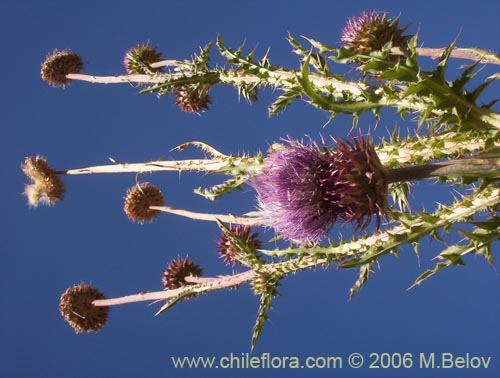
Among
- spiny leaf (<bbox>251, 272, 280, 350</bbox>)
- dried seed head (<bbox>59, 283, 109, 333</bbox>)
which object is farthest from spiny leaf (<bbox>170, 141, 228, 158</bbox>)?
dried seed head (<bbox>59, 283, 109, 333</bbox>)

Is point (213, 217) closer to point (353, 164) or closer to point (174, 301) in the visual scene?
point (174, 301)

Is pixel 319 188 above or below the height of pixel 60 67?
below

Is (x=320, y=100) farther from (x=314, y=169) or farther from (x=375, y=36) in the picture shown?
(x=375, y=36)

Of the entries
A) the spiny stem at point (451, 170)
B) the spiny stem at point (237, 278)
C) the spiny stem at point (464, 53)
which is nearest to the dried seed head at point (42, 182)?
the spiny stem at point (237, 278)

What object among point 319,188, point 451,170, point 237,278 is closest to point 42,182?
point 237,278

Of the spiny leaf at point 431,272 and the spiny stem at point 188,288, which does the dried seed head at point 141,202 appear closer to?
the spiny stem at point 188,288

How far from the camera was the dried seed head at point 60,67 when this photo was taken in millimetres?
5652

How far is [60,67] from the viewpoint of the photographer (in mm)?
5660

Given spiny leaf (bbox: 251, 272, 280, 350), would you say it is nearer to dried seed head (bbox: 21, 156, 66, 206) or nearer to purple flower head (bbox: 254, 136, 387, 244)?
purple flower head (bbox: 254, 136, 387, 244)

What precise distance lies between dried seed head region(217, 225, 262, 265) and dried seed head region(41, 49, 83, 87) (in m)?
2.29

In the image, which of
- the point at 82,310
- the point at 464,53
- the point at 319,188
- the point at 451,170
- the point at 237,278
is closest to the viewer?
the point at 451,170

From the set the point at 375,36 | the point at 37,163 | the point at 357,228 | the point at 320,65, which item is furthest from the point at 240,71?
the point at 37,163

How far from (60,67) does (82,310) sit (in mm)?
2265

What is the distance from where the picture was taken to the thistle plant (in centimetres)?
270
